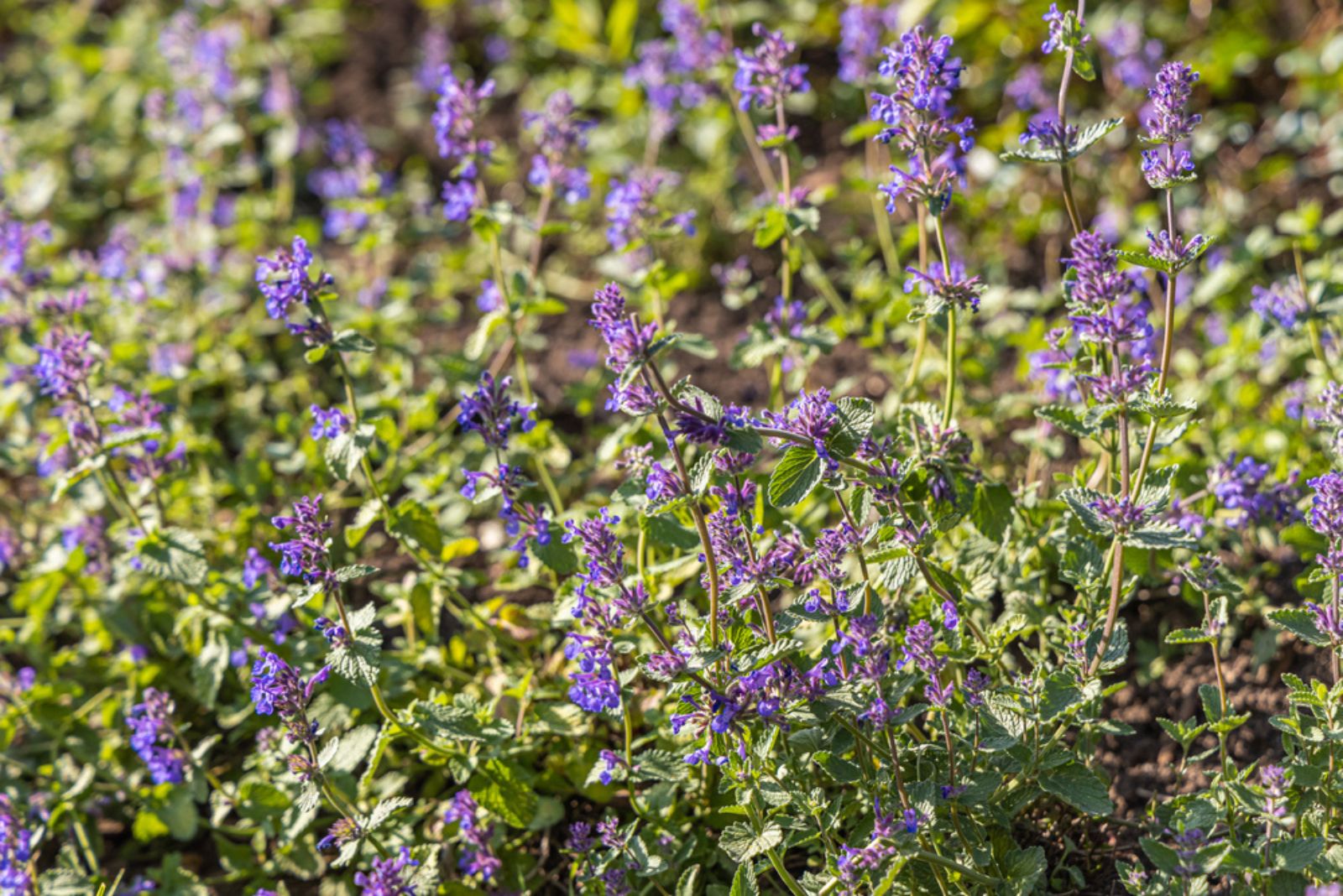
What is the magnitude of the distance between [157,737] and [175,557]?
48cm

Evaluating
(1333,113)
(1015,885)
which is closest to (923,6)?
(1333,113)

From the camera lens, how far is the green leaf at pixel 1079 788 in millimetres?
2529

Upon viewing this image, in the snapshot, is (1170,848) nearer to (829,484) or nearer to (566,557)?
(829,484)

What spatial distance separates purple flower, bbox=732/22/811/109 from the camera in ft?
10.8

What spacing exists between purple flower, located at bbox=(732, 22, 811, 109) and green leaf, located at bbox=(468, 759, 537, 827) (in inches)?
71.7

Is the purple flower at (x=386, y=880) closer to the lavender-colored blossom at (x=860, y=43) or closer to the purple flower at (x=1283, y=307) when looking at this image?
the purple flower at (x=1283, y=307)

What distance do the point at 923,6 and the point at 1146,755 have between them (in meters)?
4.10

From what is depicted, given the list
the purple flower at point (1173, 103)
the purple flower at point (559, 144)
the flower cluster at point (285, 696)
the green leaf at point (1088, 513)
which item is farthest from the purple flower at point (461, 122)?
the green leaf at point (1088, 513)

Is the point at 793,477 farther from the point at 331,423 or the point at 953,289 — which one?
the point at 331,423

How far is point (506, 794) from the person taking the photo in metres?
3.00

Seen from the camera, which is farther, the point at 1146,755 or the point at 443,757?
the point at 1146,755

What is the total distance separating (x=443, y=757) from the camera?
3.02 metres

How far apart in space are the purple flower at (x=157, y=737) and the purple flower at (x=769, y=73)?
2.21 meters

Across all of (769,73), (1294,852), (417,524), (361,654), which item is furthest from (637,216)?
(1294,852)
